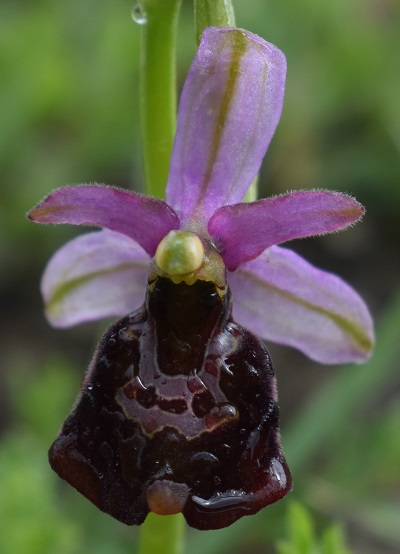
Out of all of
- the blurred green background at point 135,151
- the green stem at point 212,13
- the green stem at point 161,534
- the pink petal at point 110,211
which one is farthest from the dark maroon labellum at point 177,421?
the blurred green background at point 135,151

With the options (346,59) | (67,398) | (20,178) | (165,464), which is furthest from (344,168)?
(165,464)

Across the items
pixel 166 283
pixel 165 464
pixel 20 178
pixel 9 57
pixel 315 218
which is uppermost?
pixel 315 218

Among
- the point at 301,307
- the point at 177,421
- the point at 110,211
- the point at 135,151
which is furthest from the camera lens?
the point at 135,151

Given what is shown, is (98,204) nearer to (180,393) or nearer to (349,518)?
(180,393)

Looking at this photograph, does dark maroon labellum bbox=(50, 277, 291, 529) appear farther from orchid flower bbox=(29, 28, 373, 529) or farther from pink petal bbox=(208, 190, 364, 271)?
pink petal bbox=(208, 190, 364, 271)

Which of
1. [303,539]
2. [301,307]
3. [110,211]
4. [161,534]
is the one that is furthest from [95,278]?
[303,539]

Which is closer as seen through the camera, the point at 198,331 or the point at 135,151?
the point at 198,331

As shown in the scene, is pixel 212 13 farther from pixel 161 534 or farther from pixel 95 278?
pixel 161 534
